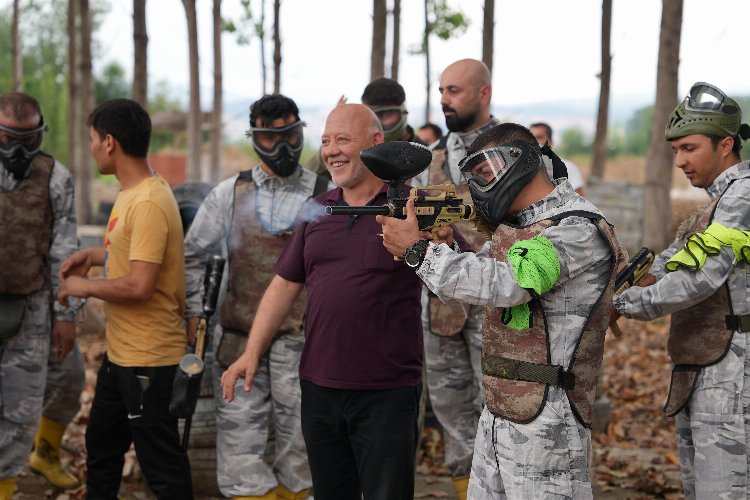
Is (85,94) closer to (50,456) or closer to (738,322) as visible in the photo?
(50,456)

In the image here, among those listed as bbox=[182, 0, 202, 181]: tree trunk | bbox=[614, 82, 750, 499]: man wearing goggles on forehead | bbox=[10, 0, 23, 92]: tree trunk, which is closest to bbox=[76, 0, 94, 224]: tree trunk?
bbox=[182, 0, 202, 181]: tree trunk

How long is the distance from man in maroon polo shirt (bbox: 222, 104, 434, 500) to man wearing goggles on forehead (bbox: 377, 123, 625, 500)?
522 mm

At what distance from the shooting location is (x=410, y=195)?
3459 mm

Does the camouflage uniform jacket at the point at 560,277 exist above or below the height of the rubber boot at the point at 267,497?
above

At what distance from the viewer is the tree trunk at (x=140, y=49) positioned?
11227 mm

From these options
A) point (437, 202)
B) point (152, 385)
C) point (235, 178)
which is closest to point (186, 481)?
point (152, 385)

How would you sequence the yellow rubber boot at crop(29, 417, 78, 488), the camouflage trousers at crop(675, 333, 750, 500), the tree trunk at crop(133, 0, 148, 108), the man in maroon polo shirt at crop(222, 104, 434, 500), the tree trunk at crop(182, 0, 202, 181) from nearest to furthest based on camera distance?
the man in maroon polo shirt at crop(222, 104, 434, 500) → the camouflage trousers at crop(675, 333, 750, 500) → the yellow rubber boot at crop(29, 417, 78, 488) → the tree trunk at crop(133, 0, 148, 108) → the tree trunk at crop(182, 0, 202, 181)

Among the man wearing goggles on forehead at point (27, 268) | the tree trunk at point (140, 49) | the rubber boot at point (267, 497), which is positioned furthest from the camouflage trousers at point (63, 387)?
the tree trunk at point (140, 49)

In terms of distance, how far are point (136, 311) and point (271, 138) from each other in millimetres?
1202

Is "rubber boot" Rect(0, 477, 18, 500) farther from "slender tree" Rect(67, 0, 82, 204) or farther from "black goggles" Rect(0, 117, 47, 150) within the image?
"slender tree" Rect(67, 0, 82, 204)

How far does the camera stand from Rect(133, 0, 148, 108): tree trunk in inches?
442

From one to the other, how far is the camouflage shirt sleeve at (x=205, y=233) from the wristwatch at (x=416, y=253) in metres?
2.03

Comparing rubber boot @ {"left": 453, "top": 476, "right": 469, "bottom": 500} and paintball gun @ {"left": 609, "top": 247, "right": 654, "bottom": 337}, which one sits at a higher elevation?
paintball gun @ {"left": 609, "top": 247, "right": 654, "bottom": 337}

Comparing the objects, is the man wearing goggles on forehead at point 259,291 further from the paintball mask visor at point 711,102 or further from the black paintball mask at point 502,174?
the paintball mask visor at point 711,102
